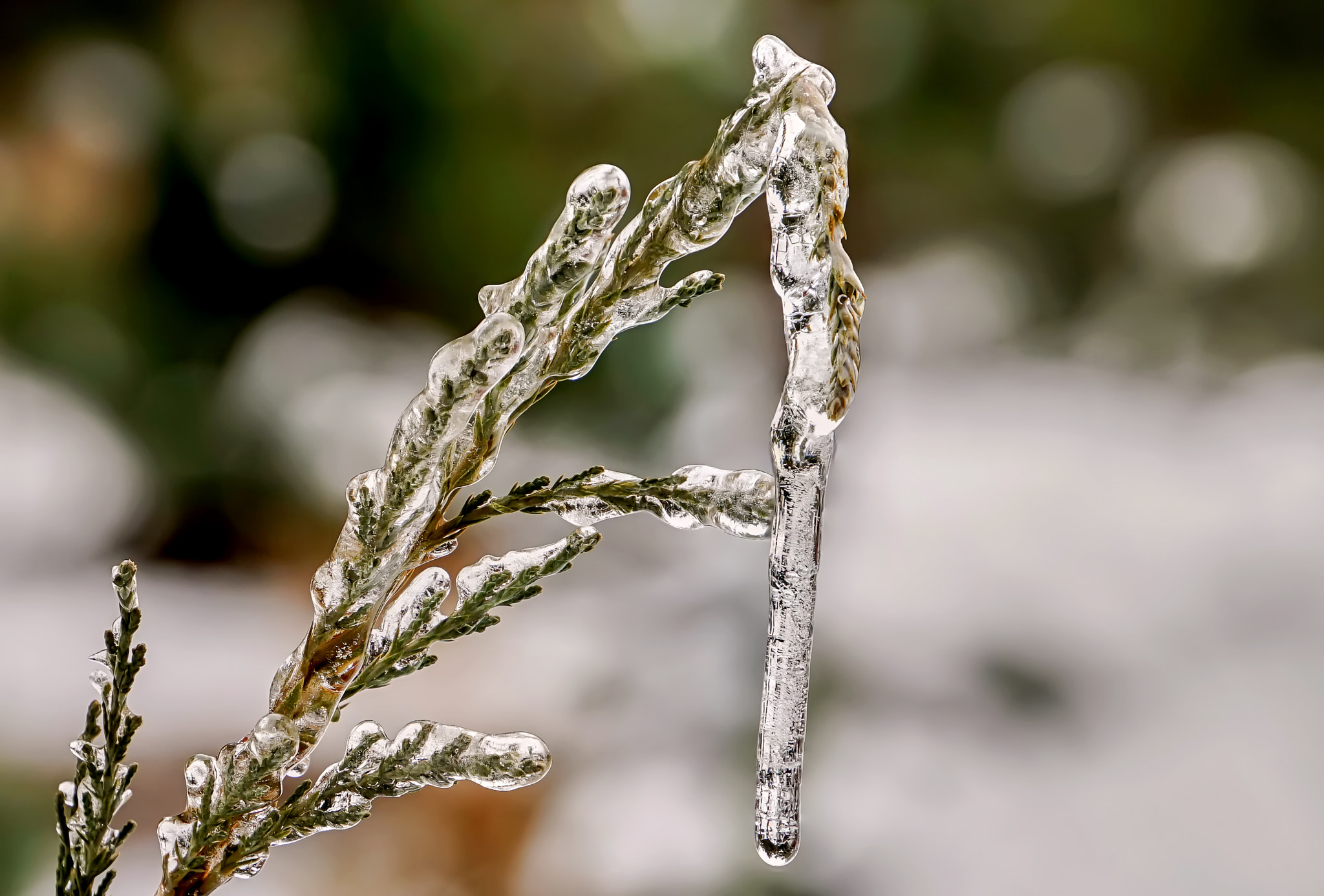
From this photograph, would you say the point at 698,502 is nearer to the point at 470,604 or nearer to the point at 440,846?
the point at 470,604

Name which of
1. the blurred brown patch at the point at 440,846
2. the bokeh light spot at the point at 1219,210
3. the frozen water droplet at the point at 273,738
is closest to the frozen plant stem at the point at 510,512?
the frozen water droplet at the point at 273,738

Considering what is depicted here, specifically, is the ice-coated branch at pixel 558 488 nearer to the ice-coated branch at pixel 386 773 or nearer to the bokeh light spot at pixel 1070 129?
the ice-coated branch at pixel 386 773

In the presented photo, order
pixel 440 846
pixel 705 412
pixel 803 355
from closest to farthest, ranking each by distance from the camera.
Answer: pixel 803 355 → pixel 440 846 → pixel 705 412

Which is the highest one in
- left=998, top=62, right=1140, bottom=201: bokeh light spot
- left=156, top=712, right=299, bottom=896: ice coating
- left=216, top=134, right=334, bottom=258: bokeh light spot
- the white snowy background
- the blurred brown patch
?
left=998, top=62, right=1140, bottom=201: bokeh light spot

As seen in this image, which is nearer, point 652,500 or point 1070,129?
point 652,500

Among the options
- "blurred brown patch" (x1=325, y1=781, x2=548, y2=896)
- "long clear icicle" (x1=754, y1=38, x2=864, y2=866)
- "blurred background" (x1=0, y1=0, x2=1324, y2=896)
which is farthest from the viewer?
"blurred background" (x1=0, y1=0, x2=1324, y2=896)

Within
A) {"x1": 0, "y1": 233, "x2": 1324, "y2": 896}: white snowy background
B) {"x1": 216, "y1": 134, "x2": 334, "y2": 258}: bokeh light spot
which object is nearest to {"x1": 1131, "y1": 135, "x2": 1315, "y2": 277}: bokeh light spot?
{"x1": 0, "y1": 233, "x2": 1324, "y2": 896}: white snowy background

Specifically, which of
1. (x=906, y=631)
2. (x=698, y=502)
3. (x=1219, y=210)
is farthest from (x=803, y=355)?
(x=1219, y=210)

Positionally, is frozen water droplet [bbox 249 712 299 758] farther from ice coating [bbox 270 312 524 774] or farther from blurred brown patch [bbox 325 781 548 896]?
blurred brown patch [bbox 325 781 548 896]

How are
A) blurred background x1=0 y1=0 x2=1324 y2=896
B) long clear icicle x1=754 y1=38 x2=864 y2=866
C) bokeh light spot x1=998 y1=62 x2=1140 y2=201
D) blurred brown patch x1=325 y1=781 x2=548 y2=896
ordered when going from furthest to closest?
bokeh light spot x1=998 y1=62 x2=1140 y2=201
blurred background x1=0 y1=0 x2=1324 y2=896
blurred brown patch x1=325 y1=781 x2=548 y2=896
long clear icicle x1=754 y1=38 x2=864 y2=866
